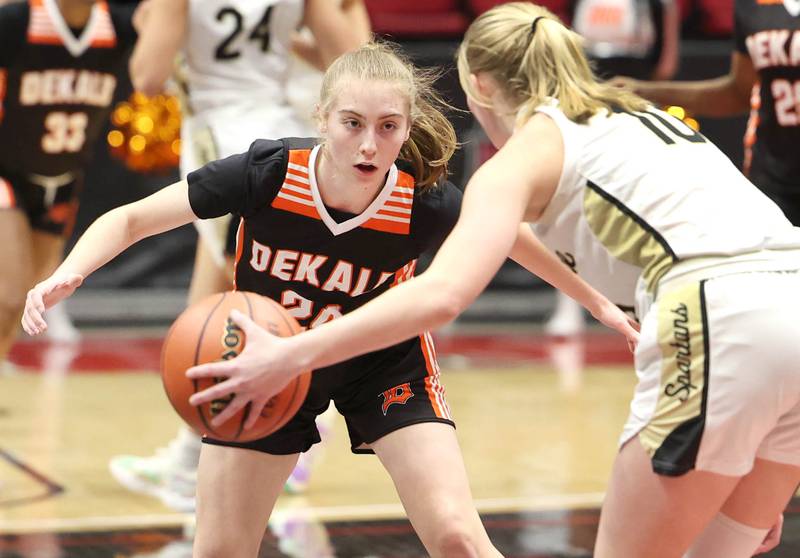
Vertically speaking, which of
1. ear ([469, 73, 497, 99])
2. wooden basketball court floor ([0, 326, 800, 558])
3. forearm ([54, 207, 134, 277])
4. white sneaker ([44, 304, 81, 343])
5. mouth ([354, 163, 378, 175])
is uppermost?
ear ([469, 73, 497, 99])

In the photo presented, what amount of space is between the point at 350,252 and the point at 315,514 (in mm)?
1944

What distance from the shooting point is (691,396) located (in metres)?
2.67

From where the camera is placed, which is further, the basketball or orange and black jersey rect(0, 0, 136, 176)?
orange and black jersey rect(0, 0, 136, 176)

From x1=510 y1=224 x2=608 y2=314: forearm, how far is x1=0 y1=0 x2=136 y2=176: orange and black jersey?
2.86 m

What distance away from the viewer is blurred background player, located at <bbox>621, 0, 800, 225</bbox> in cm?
478

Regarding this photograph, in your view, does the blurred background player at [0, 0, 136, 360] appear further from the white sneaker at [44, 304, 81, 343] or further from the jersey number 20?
the white sneaker at [44, 304, 81, 343]

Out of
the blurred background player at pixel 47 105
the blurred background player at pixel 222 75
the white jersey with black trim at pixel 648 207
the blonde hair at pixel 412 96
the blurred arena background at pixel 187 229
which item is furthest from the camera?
the blurred arena background at pixel 187 229

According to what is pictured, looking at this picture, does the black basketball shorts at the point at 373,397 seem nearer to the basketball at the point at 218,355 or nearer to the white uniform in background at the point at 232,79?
the basketball at the point at 218,355

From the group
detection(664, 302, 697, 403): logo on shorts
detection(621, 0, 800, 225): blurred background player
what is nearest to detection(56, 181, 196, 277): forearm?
detection(664, 302, 697, 403): logo on shorts

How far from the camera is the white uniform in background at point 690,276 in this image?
104 inches

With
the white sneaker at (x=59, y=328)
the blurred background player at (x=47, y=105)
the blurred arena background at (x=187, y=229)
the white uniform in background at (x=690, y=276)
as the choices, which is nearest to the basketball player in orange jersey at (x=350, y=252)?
the white uniform in background at (x=690, y=276)

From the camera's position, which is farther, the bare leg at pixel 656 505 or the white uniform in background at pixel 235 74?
the white uniform in background at pixel 235 74

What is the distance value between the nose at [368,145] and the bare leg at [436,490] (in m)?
0.69

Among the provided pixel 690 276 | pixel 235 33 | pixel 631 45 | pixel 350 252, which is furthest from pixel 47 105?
pixel 631 45
